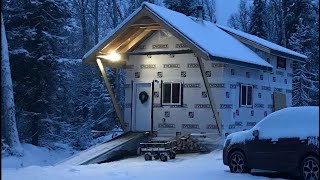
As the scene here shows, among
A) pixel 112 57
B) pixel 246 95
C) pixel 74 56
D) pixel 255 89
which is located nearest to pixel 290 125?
pixel 246 95

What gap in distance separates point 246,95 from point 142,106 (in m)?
4.64

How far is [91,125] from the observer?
3325 cm

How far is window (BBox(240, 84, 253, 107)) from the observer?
21.6 meters

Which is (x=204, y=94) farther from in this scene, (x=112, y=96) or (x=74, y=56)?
(x=74, y=56)

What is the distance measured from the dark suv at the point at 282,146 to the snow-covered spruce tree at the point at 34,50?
13135 mm

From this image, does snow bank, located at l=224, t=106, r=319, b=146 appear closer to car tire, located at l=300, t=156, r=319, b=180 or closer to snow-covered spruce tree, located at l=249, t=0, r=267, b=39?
car tire, located at l=300, t=156, r=319, b=180

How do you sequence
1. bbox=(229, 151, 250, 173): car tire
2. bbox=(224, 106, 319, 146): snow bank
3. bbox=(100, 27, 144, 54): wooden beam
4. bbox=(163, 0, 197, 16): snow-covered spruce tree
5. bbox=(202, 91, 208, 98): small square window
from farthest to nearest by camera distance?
bbox=(163, 0, 197, 16): snow-covered spruce tree, bbox=(100, 27, 144, 54): wooden beam, bbox=(202, 91, 208, 98): small square window, bbox=(229, 151, 250, 173): car tire, bbox=(224, 106, 319, 146): snow bank

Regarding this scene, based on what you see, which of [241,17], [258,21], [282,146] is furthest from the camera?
[241,17]

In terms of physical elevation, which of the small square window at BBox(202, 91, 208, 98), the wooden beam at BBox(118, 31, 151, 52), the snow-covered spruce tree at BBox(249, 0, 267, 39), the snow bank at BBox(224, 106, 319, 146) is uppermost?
the snow-covered spruce tree at BBox(249, 0, 267, 39)

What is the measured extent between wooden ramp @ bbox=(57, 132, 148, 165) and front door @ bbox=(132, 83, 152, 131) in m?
0.60

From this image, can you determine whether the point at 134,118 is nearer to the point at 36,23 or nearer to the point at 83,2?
the point at 36,23

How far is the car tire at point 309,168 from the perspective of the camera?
11250 mm

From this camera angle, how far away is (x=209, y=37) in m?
21.0

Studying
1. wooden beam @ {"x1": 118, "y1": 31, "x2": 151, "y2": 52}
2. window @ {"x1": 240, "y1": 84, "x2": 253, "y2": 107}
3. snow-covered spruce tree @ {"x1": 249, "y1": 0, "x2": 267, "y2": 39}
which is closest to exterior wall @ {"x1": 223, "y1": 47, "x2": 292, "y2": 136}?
window @ {"x1": 240, "y1": 84, "x2": 253, "y2": 107}
